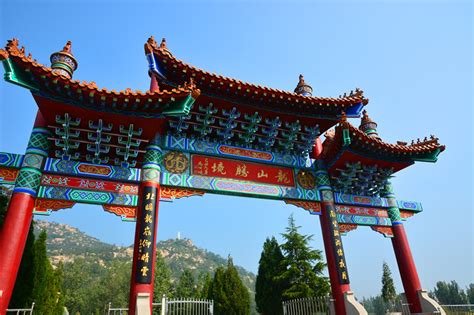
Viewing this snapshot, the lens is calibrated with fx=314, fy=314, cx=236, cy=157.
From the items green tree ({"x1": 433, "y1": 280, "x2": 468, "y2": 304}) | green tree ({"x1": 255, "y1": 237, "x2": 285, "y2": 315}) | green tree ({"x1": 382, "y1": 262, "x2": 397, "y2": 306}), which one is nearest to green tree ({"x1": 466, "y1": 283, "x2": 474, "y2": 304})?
green tree ({"x1": 433, "y1": 280, "x2": 468, "y2": 304})

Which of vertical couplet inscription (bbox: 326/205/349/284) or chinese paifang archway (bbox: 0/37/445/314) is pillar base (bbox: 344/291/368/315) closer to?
A: chinese paifang archway (bbox: 0/37/445/314)

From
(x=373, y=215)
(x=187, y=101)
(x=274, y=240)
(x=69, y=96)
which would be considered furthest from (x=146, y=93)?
(x=274, y=240)

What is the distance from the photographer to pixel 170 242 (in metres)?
144

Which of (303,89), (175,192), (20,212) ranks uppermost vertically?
(303,89)

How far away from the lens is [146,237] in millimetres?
6289

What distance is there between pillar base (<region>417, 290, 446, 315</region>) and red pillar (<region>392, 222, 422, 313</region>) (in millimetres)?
104

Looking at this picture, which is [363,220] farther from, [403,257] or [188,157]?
[188,157]

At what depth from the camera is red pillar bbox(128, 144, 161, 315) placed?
5963 mm

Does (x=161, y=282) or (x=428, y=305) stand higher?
(x=161, y=282)

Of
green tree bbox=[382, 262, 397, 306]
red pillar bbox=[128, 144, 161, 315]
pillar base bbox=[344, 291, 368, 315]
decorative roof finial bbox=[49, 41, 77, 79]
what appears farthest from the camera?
green tree bbox=[382, 262, 397, 306]

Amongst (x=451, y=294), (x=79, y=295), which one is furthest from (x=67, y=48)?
(x=451, y=294)

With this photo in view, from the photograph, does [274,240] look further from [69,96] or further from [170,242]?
[170,242]

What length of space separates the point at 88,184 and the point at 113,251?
122779 millimetres

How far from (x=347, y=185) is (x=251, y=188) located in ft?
10.5
